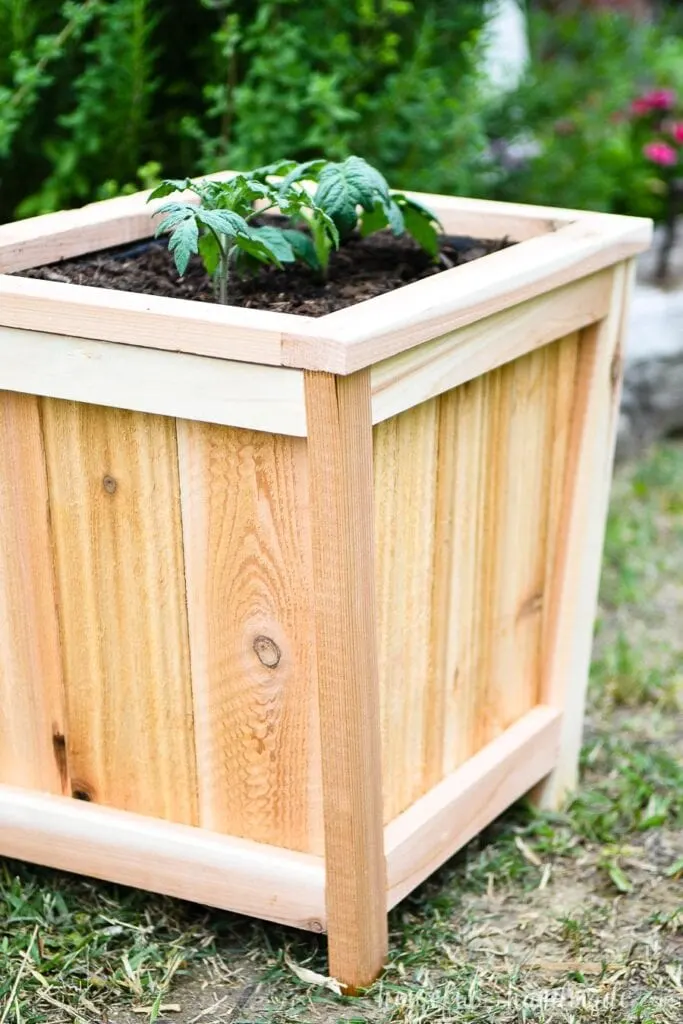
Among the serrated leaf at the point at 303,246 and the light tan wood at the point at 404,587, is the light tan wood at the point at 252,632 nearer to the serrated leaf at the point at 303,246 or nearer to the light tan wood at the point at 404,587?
the light tan wood at the point at 404,587

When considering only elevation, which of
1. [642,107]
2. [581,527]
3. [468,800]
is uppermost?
[642,107]

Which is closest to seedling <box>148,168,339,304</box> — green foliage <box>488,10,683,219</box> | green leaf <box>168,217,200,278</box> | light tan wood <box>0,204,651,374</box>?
green leaf <box>168,217,200,278</box>

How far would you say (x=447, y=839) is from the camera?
185 centimetres

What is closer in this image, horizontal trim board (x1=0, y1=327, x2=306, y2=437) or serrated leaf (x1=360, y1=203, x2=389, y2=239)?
horizontal trim board (x1=0, y1=327, x2=306, y2=437)

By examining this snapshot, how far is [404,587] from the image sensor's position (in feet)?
5.51

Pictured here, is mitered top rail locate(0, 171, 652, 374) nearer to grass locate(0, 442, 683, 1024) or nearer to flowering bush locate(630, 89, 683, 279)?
grass locate(0, 442, 683, 1024)

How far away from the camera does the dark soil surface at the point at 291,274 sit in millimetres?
1802

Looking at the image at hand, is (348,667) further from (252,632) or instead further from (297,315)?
(297,315)

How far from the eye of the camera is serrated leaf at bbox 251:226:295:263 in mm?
1714

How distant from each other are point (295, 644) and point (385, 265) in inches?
27.4

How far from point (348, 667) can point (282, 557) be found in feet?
0.48

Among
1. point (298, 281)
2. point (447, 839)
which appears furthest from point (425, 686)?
point (298, 281)

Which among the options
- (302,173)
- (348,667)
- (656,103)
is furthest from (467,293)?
(656,103)

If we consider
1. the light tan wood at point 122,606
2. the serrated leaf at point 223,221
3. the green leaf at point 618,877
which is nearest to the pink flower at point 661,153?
the green leaf at point 618,877
